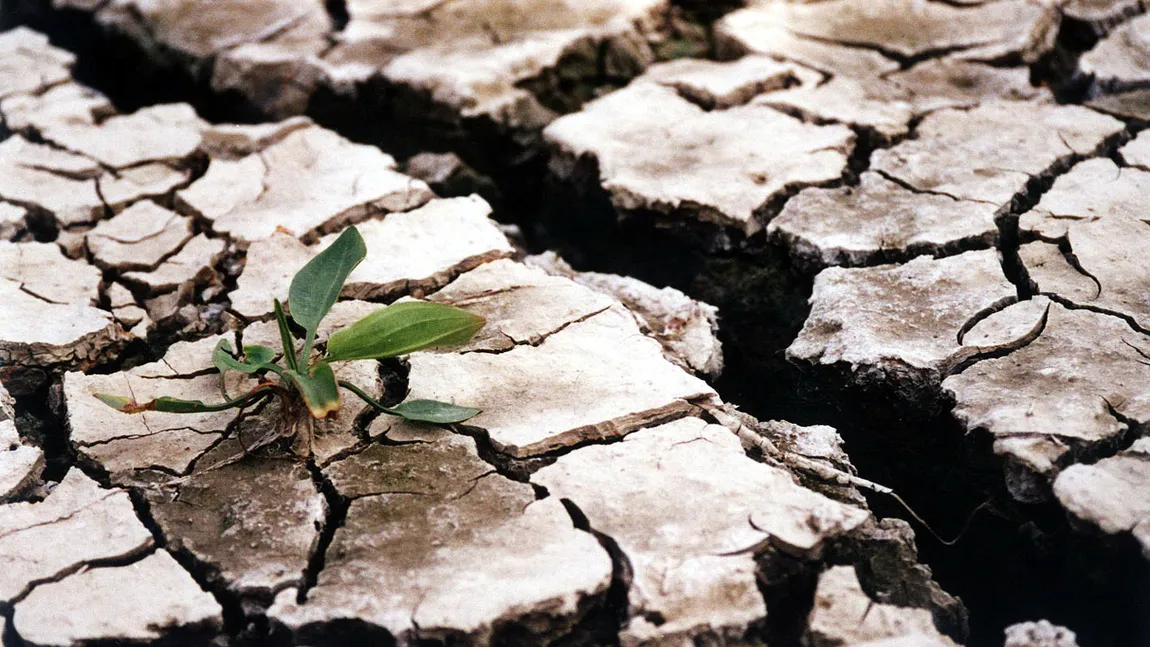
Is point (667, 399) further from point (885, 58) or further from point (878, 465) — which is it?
point (885, 58)

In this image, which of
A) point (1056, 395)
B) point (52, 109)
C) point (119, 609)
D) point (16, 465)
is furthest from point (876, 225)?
point (52, 109)

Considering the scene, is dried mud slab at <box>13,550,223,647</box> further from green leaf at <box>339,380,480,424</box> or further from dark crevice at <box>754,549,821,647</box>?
dark crevice at <box>754,549,821,647</box>

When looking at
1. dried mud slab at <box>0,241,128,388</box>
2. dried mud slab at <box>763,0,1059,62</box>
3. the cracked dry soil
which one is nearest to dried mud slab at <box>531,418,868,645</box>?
the cracked dry soil

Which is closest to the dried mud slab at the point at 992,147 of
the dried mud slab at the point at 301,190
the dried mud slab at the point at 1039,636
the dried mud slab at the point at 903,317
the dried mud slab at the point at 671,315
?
the dried mud slab at the point at 903,317

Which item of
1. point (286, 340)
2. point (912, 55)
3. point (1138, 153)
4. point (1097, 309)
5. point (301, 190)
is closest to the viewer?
point (286, 340)

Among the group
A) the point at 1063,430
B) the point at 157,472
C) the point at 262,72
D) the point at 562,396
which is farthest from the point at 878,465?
the point at 262,72

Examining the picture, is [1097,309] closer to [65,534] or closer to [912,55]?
[912,55]

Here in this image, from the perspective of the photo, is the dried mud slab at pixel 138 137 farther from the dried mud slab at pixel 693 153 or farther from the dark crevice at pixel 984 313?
the dark crevice at pixel 984 313
